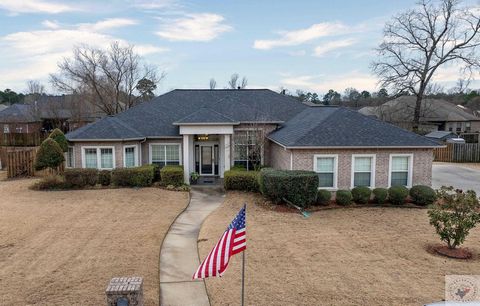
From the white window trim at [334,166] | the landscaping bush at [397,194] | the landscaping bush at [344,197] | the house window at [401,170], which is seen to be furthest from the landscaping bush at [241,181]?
the house window at [401,170]

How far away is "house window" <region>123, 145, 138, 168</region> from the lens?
65.6 ft

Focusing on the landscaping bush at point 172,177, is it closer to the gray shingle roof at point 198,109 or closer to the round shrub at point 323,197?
the gray shingle roof at point 198,109

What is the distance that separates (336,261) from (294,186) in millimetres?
5344

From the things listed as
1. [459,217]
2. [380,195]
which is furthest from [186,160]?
[459,217]

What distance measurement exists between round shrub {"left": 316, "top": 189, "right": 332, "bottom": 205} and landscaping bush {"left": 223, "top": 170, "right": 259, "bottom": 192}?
3.64 meters

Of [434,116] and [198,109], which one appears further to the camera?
[434,116]

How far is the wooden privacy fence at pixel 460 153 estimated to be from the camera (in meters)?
30.6

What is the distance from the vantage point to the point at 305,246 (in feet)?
34.0

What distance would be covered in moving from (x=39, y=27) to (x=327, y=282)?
21.2 meters

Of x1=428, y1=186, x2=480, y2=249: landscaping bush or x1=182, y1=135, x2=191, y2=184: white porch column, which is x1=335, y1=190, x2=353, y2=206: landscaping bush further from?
x1=182, y1=135, x2=191, y2=184: white porch column

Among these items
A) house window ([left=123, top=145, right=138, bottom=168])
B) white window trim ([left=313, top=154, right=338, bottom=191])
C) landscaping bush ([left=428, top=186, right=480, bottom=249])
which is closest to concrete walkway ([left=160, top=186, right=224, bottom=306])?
white window trim ([left=313, top=154, right=338, bottom=191])

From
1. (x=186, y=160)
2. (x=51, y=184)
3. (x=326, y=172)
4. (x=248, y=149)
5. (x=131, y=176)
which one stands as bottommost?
(x=51, y=184)

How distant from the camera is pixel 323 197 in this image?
15.1 metres

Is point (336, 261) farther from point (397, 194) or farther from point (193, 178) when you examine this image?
point (193, 178)
